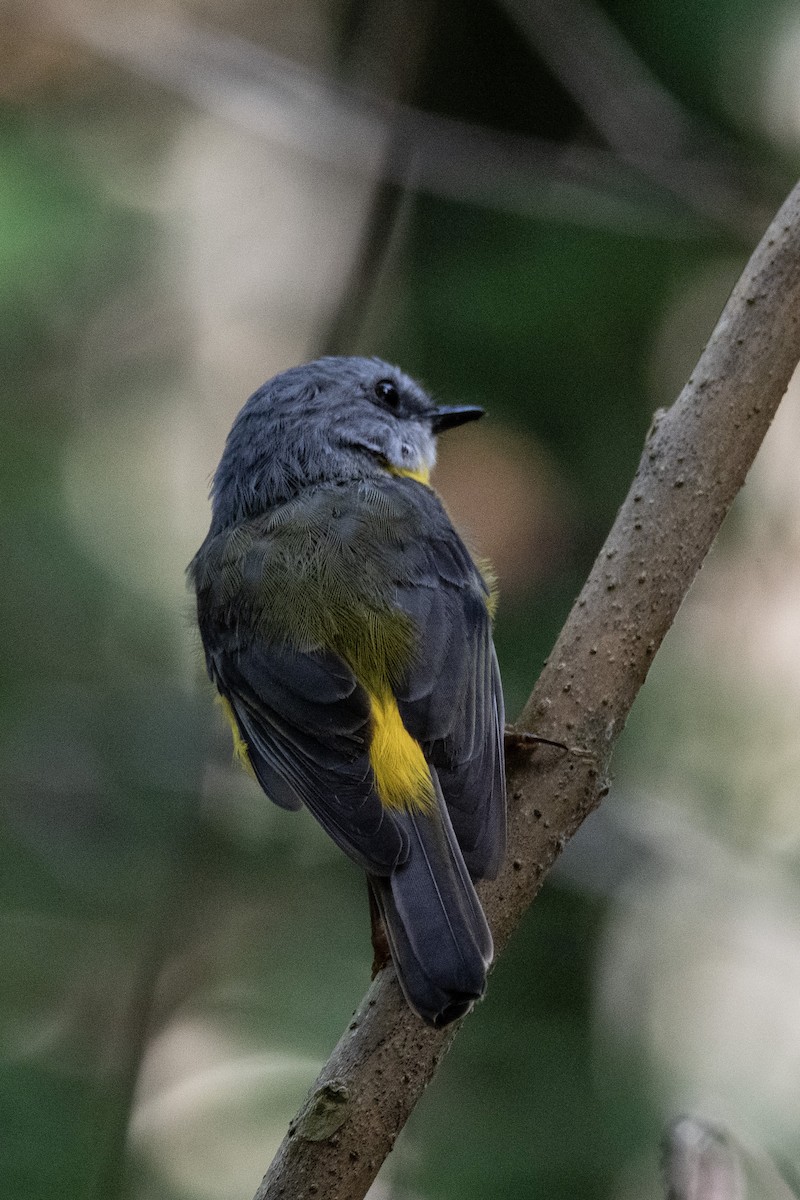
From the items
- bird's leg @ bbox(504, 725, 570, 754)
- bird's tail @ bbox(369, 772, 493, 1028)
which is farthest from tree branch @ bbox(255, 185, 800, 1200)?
bird's tail @ bbox(369, 772, 493, 1028)

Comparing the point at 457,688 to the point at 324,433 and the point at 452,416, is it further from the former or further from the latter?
the point at 452,416

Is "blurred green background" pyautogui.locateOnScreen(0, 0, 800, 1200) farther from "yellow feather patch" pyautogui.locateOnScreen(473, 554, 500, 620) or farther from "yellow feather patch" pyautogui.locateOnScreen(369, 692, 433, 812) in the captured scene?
"yellow feather patch" pyautogui.locateOnScreen(369, 692, 433, 812)

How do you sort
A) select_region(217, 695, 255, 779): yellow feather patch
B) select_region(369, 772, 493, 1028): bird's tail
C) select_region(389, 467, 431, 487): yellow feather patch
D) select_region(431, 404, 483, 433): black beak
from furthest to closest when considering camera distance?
select_region(431, 404, 483, 433): black beak, select_region(389, 467, 431, 487): yellow feather patch, select_region(217, 695, 255, 779): yellow feather patch, select_region(369, 772, 493, 1028): bird's tail

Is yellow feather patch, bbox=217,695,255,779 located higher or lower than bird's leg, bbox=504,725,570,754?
lower

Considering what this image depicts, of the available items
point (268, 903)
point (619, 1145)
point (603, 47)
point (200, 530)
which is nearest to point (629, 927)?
point (619, 1145)

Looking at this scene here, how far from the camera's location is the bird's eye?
3865mm

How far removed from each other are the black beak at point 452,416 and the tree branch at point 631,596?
1155 mm

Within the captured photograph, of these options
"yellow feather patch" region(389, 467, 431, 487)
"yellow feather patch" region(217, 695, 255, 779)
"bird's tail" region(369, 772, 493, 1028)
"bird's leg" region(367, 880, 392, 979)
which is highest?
"yellow feather patch" region(389, 467, 431, 487)

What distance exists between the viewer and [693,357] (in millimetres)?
4453

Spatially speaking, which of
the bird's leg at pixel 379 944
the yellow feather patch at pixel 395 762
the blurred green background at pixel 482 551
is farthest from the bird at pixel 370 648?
the blurred green background at pixel 482 551

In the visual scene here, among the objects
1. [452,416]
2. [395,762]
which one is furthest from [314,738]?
[452,416]

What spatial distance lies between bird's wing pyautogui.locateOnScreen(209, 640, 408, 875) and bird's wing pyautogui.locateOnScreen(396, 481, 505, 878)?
12 cm

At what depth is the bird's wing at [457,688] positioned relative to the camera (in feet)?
8.06

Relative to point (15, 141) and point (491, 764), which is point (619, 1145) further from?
point (15, 141)
